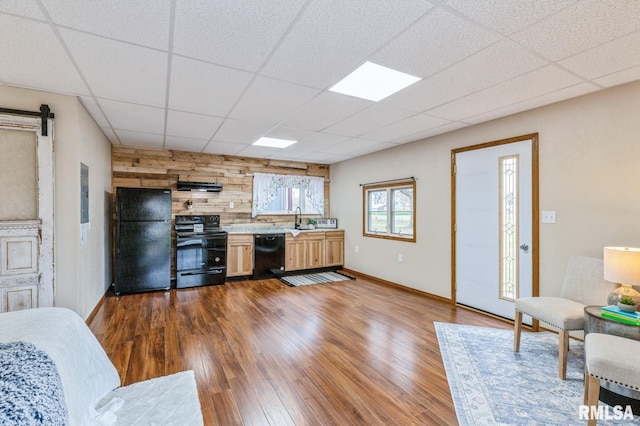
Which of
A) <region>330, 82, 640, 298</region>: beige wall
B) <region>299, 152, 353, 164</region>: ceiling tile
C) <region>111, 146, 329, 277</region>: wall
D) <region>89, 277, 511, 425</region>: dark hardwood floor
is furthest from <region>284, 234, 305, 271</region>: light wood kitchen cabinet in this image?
<region>330, 82, 640, 298</region>: beige wall

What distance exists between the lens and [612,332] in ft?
6.77

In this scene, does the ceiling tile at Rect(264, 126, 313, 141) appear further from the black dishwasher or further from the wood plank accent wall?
the black dishwasher

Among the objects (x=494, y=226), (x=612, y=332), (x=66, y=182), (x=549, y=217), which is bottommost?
(x=612, y=332)

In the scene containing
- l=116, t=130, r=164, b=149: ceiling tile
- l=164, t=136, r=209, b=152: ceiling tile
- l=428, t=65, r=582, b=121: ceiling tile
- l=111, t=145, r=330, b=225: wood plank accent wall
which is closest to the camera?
l=428, t=65, r=582, b=121: ceiling tile

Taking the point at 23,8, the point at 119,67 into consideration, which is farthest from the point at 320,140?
the point at 23,8

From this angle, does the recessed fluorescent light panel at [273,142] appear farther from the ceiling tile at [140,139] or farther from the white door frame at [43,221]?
the white door frame at [43,221]

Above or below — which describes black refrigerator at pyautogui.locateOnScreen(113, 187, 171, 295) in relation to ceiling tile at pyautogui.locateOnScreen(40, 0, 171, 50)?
below

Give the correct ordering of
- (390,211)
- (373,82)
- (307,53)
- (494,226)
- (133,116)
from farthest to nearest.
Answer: (390,211), (494,226), (133,116), (373,82), (307,53)

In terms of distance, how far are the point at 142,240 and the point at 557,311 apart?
207 inches

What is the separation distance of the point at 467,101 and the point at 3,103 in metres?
4.35

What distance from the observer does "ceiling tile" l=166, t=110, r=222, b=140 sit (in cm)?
341

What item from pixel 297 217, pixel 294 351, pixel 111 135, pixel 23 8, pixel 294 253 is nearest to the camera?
pixel 23 8

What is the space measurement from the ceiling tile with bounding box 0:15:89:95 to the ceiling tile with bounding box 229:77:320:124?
1.35 metres

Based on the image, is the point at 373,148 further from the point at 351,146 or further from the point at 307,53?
the point at 307,53
